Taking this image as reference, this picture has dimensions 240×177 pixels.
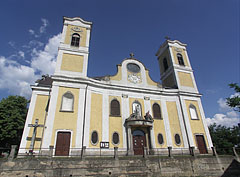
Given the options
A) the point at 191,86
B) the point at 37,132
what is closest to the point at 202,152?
the point at 191,86

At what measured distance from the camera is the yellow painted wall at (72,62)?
18188 millimetres

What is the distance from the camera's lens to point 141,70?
2194cm

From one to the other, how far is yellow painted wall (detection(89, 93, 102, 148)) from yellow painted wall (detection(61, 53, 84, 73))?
12.7ft

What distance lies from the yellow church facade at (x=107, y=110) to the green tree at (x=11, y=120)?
5.28 meters

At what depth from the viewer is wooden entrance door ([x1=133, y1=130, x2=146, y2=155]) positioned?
16891 millimetres

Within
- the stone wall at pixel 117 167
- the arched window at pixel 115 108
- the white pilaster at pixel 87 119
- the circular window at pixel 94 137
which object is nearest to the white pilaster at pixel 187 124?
the stone wall at pixel 117 167

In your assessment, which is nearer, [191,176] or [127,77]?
[191,176]

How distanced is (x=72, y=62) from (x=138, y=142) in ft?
39.9

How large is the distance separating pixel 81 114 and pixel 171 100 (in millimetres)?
12171

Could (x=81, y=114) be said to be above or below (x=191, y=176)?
above

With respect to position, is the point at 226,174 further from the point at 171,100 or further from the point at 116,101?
the point at 116,101

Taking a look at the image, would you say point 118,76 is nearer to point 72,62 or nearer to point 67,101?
point 72,62

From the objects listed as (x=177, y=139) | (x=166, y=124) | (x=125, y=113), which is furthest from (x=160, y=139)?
(x=125, y=113)

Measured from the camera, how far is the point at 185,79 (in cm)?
2336
